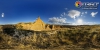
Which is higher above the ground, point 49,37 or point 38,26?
point 38,26

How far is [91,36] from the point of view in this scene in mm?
6207

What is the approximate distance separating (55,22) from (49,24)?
5.6 inches

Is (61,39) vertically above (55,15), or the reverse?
(55,15)

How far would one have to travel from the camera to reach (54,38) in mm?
6301

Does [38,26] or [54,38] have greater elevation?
[38,26]

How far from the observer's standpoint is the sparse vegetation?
621 centimetres

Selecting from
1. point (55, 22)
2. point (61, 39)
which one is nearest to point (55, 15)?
point (55, 22)

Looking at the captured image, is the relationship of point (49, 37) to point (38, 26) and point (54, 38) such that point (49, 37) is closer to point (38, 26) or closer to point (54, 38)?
point (54, 38)

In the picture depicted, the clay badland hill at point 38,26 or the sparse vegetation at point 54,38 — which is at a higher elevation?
the clay badland hill at point 38,26

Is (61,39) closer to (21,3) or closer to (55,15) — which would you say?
(55,15)

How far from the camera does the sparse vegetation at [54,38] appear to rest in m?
6.21

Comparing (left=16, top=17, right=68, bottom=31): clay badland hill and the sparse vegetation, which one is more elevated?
(left=16, top=17, right=68, bottom=31): clay badland hill

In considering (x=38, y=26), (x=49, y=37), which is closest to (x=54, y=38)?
(x=49, y=37)

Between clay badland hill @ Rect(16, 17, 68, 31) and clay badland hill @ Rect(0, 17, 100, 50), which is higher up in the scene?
clay badland hill @ Rect(16, 17, 68, 31)
